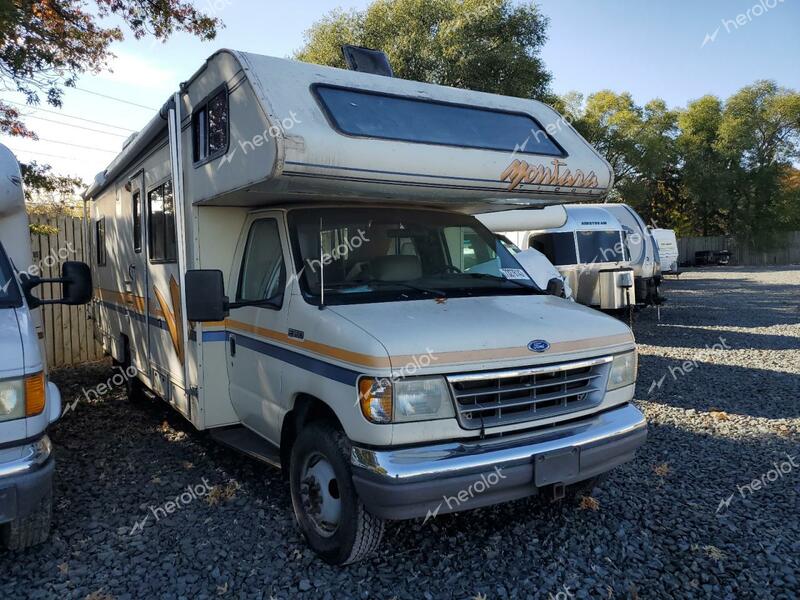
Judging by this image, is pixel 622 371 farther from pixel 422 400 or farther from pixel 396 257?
pixel 396 257

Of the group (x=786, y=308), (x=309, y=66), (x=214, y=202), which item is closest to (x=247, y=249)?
(x=214, y=202)

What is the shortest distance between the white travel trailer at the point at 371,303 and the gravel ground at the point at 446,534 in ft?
1.25

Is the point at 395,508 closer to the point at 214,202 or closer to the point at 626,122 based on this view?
the point at 214,202

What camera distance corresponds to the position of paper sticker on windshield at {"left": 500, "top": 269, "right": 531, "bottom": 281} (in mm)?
4582

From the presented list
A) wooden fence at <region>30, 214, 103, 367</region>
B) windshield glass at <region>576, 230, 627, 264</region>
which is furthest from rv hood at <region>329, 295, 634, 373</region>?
windshield glass at <region>576, 230, 627, 264</region>

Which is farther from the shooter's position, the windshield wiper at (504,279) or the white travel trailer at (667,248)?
the white travel trailer at (667,248)

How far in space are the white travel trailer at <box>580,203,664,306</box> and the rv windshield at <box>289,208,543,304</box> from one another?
9.53 meters

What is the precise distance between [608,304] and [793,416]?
5.58 metres

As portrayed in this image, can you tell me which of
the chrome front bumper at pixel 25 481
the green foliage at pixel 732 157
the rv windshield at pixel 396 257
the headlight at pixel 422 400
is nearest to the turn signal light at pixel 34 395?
the chrome front bumper at pixel 25 481

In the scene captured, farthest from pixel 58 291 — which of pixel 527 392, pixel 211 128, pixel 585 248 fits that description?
pixel 585 248

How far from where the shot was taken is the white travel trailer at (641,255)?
1356 cm

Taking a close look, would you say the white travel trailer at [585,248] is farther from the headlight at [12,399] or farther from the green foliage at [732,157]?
the green foliage at [732,157]

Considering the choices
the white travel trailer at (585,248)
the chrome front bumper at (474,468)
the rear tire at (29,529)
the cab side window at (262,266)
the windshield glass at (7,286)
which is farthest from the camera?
the white travel trailer at (585,248)

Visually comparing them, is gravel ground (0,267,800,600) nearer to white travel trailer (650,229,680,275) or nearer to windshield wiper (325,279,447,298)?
windshield wiper (325,279,447,298)
